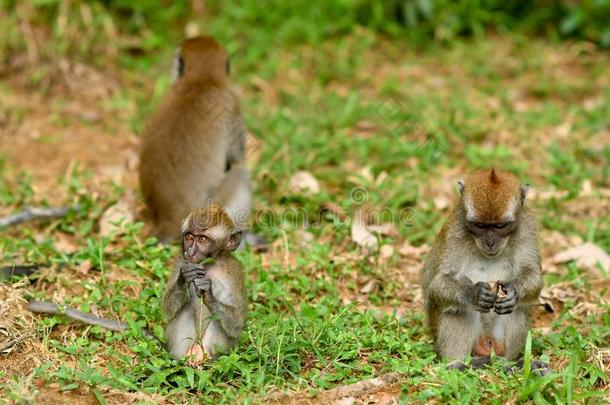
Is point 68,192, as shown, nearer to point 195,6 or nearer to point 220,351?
point 220,351

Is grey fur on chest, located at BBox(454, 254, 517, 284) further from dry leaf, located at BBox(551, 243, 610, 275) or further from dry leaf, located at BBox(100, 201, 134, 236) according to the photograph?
dry leaf, located at BBox(100, 201, 134, 236)

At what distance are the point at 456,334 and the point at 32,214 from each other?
4.27 metres

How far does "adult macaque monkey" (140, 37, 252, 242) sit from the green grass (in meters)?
0.43

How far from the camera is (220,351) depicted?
21.4 feet

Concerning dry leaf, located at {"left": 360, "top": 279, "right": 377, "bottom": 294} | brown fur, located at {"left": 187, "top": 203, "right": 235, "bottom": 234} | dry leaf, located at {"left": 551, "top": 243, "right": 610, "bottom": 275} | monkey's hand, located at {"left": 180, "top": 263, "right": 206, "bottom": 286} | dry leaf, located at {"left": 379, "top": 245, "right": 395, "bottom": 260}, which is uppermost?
brown fur, located at {"left": 187, "top": 203, "right": 235, "bottom": 234}

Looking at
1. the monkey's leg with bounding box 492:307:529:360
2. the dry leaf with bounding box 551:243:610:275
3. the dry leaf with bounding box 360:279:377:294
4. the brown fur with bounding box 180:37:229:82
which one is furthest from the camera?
the brown fur with bounding box 180:37:229:82

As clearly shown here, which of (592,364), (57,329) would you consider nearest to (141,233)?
(57,329)

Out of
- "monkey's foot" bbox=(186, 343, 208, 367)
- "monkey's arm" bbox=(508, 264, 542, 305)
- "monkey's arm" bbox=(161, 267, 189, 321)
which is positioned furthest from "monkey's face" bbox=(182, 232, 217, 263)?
"monkey's arm" bbox=(508, 264, 542, 305)

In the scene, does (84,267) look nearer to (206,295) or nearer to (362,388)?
(206,295)

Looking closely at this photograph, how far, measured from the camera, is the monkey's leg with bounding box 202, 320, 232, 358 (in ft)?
21.6

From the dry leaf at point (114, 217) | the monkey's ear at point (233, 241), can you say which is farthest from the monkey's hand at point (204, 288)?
the dry leaf at point (114, 217)

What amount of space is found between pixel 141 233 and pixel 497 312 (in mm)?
3685

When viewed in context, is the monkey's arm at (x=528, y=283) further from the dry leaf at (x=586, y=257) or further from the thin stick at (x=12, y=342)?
the thin stick at (x=12, y=342)

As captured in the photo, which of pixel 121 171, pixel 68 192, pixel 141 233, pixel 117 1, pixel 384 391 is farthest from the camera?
pixel 117 1
